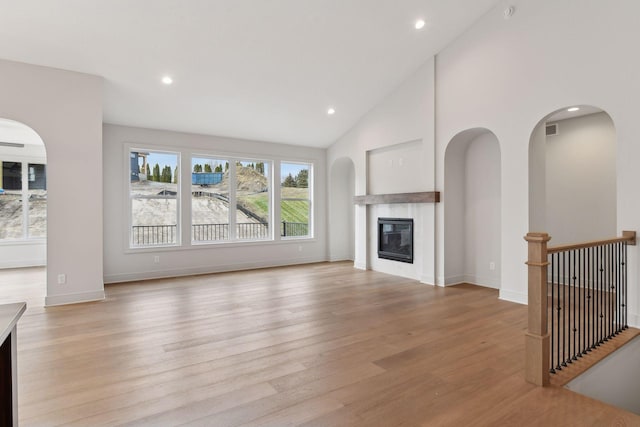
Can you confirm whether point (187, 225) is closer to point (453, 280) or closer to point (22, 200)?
point (22, 200)

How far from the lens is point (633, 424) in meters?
2.05

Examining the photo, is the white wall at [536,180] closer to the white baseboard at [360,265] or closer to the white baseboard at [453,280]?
the white baseboard at [453,280]

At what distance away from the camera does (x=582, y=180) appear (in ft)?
18.0

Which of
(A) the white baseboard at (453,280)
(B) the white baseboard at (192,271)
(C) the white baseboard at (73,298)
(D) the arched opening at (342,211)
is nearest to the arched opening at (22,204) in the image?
(B) the white baseboard at (192,271)

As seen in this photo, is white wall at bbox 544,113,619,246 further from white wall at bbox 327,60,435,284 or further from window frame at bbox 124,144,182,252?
window frame at bbox 124,144,182,252

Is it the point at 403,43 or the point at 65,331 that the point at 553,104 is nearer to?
the point at 403,43

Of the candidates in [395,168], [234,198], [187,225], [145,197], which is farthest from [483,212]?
[145,197]

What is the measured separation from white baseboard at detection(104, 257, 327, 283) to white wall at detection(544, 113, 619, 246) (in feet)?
16.2

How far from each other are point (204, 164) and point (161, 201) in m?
1.09

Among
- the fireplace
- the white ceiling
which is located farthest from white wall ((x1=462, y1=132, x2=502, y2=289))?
the white ceiling

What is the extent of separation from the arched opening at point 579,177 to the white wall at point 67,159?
6.01 metres

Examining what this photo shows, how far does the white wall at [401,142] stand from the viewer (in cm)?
580

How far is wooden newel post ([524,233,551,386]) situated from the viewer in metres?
2.51

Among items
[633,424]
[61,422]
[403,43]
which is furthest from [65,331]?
[403,43]
